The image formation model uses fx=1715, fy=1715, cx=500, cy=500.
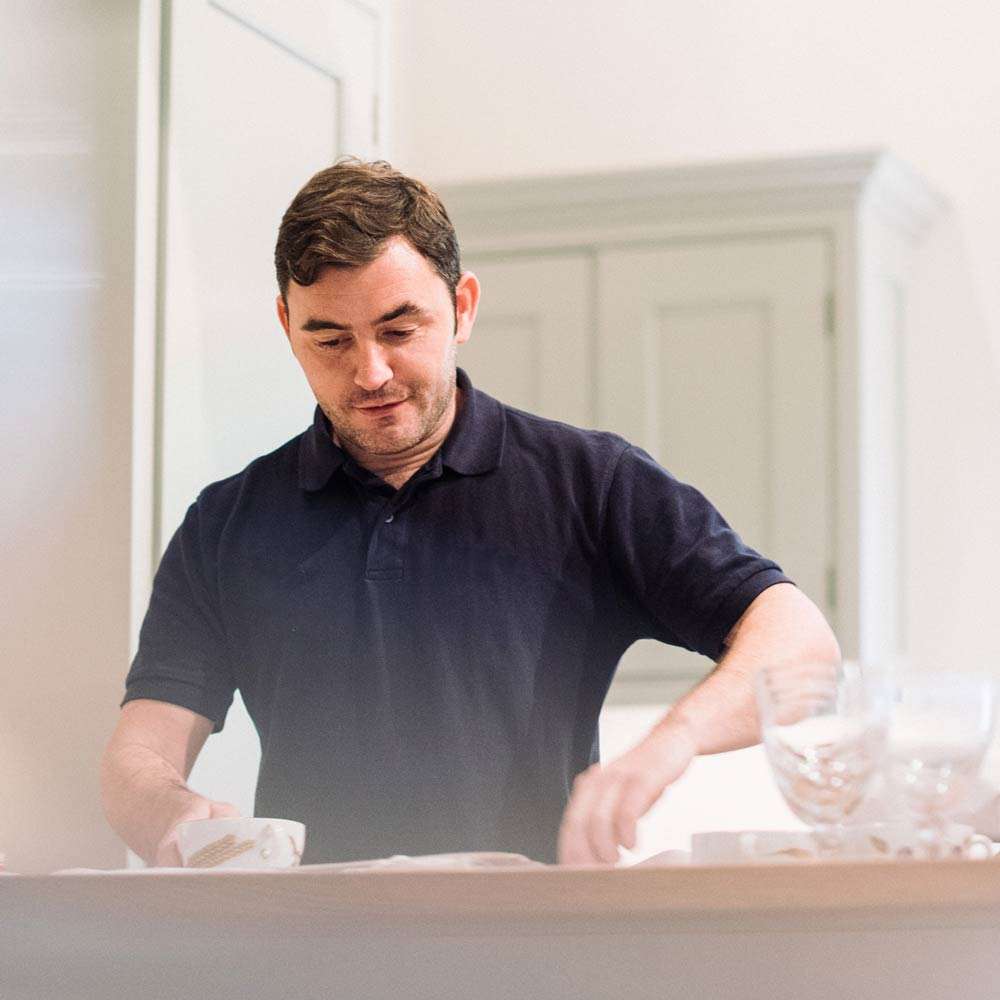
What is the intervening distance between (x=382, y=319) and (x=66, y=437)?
651 millimetres

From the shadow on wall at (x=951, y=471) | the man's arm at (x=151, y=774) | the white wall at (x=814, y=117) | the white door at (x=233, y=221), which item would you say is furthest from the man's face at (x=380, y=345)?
the shadow on wall at (x=951, y=471)

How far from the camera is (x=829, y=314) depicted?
3510 millimetres

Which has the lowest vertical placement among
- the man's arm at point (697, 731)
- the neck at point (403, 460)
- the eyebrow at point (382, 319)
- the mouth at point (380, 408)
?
the man's arm at point (697, 731)

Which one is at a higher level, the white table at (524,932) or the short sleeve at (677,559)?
the short sleeve at (677,559)

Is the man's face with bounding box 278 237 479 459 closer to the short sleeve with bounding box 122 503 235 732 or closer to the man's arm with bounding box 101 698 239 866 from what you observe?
the short sleeve with bounding box 122 503 235 732

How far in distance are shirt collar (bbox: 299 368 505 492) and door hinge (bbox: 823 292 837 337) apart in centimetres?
177

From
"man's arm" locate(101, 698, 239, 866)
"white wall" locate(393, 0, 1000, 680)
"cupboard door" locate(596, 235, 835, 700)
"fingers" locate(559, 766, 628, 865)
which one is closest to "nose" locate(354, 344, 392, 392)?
"man's arm" locate(101, 698, 239, 866)

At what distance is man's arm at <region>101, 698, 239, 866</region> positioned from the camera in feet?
5.08

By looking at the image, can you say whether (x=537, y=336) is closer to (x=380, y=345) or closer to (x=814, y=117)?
(x=814, y=117)

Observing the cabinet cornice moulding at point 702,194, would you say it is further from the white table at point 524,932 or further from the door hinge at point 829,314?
the white table at point 524,932

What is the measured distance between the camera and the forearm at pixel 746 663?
138 cm

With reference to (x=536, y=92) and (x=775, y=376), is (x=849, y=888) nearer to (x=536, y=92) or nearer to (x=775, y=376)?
(x=775, y=376)

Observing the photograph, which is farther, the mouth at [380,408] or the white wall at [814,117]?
the white wall at [814,117]

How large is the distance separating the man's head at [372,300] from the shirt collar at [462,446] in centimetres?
5
